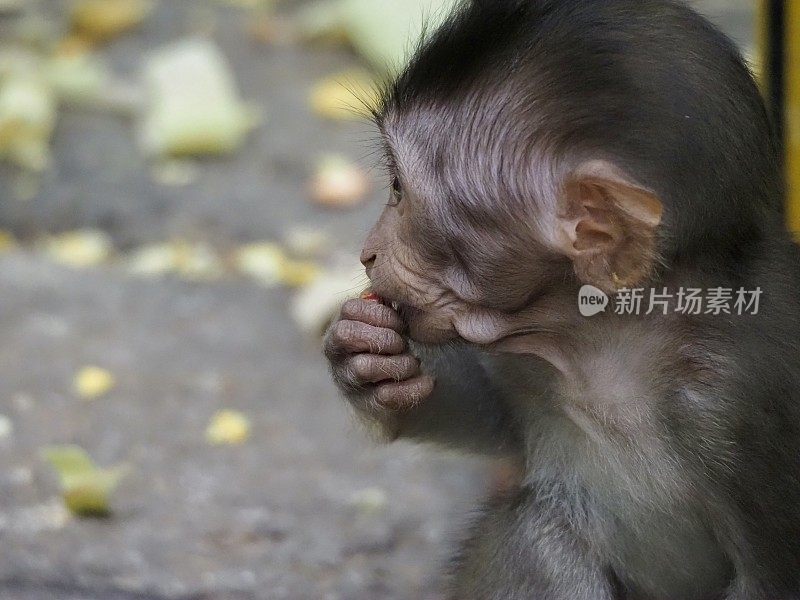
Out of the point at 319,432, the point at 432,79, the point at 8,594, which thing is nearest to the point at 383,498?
the point at 319,432

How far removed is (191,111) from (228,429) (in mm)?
2691

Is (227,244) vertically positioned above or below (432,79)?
above

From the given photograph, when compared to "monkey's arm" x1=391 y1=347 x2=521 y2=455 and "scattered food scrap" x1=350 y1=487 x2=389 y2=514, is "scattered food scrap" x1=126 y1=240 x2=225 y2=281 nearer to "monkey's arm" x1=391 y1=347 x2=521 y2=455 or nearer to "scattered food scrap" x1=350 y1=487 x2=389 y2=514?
"scattered food scrap" x1=350 y1=487 x2=389 y2=514

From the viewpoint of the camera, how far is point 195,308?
5.07 meters

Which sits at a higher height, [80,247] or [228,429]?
[80,247]

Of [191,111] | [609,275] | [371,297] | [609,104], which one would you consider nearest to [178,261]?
[191,111]

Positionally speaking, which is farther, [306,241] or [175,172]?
[175,172]

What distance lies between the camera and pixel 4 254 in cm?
541

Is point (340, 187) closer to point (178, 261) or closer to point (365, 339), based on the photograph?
point (178, 261)

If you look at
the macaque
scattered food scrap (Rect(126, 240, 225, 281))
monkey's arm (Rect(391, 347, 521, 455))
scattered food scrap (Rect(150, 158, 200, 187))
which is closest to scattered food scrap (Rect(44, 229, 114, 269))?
scattered food scrap (Rect(126, 240, 225, 281))

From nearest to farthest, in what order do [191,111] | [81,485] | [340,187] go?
[81,485], [340,187], [191,111]

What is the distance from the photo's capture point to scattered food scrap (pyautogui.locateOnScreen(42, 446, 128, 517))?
146 inches

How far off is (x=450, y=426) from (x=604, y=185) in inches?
40.4

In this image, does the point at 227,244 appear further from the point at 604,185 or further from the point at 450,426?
the point at 604,185
